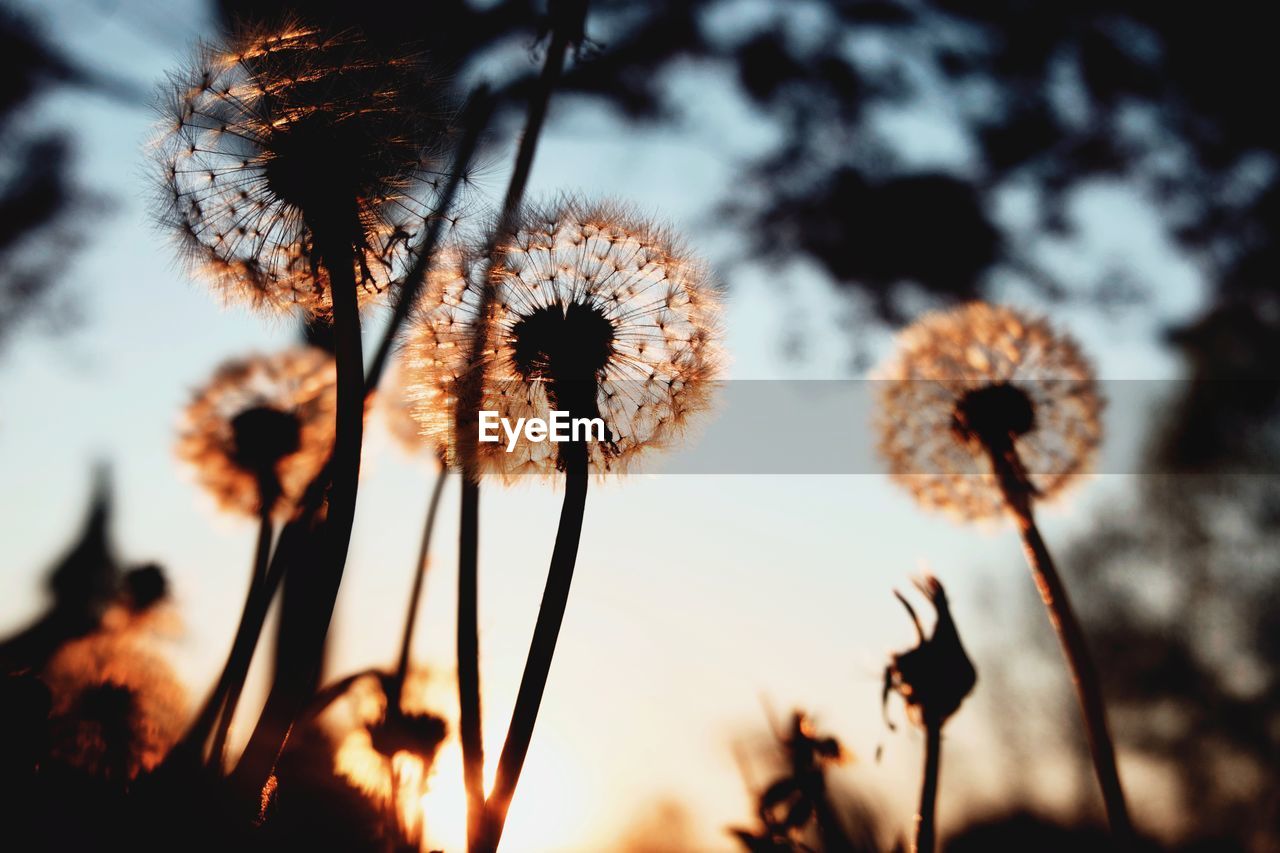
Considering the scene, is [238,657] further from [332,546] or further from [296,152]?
[296,152]

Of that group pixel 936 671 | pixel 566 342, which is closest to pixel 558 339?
pixel 566 342

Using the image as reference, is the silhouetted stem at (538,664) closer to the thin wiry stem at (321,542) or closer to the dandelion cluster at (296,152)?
the thin wiry stem at (321,542)

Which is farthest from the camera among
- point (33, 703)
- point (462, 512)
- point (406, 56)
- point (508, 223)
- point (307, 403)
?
point (307, 403)

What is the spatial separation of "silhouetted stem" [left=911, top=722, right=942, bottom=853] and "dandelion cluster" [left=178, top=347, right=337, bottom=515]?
2824 millimetres

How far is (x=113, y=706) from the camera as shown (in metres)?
3.05

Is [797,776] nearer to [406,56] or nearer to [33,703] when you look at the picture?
[33,703]

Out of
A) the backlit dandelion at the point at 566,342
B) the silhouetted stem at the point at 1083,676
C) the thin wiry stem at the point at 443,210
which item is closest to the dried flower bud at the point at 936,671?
the silhouetted stem at the point at 1083,676

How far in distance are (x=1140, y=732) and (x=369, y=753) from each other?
49.4 feet

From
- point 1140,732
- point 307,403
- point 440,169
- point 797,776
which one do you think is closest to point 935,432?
point 797,776

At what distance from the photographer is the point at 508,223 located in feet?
7.91

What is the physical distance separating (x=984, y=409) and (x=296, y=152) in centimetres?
318

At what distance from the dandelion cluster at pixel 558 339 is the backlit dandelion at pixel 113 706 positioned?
5.45 ft

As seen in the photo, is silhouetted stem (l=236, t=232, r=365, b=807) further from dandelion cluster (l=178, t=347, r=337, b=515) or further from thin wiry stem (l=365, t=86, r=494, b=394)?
dandelion cluster (l=178, t=347, r=337, b=515)

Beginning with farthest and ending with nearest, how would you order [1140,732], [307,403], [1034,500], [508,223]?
[1140,732], [307,403], [1034,500], [508,223]
